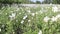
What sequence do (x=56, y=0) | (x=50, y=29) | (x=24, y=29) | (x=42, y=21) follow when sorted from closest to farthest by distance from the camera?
(x=50, y=29), (x=42, y=21), (x=24, y=29), (x=56, y=0)

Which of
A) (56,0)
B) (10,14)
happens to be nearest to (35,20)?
(10,14)

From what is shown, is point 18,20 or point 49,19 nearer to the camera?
point 49,19

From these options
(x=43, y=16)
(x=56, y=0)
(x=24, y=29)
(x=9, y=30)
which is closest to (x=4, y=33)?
(x=9, y=30)

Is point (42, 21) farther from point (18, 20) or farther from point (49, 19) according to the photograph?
point (18, 20)

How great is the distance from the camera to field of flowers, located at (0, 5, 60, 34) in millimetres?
3482

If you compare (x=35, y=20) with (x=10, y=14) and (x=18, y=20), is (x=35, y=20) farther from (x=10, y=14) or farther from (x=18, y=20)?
(x=10, y=14)

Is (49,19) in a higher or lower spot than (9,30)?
higher

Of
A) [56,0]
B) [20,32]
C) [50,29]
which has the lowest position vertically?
[56,0]

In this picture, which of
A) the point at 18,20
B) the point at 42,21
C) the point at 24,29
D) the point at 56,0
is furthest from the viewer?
the point at 56,0

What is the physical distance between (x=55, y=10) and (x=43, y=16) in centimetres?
28

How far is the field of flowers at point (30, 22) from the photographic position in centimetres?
348

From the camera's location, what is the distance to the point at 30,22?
394 centimetres

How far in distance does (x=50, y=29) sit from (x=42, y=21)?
29 centimetres

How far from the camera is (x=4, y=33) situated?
411 centimetres
